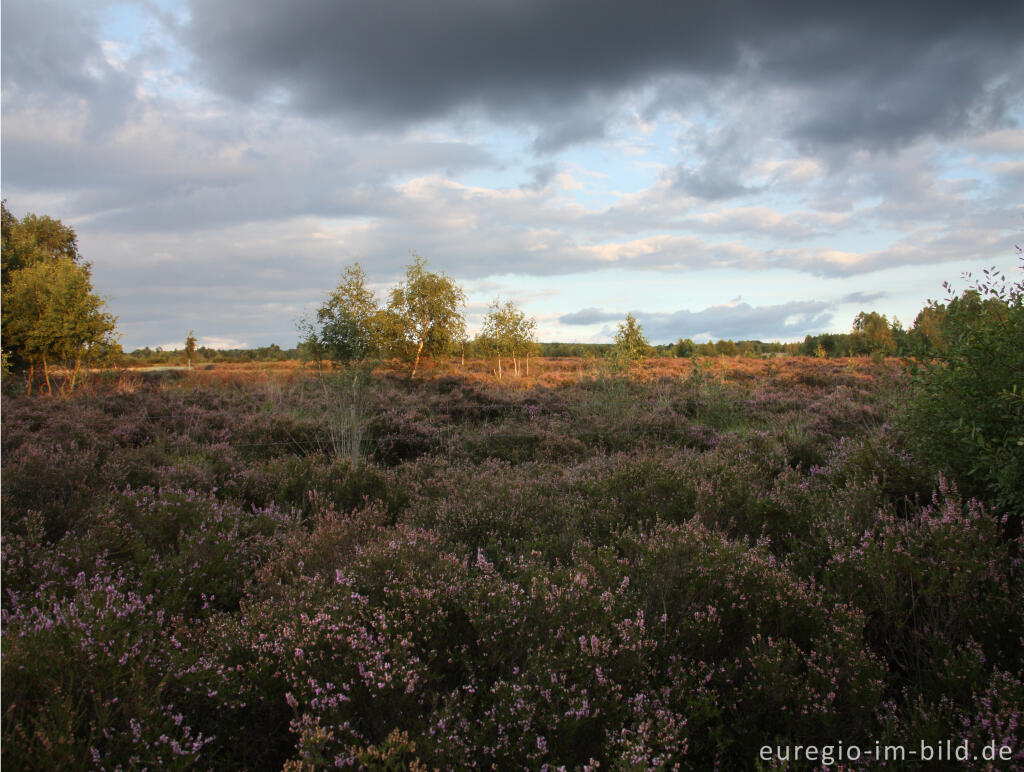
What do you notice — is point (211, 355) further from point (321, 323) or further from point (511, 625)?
point (511, 625)

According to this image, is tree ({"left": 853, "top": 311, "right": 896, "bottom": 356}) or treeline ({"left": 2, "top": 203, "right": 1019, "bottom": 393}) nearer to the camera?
treeline ({"left": 2, "top": 203, "right": 1019, "bottom": 393})

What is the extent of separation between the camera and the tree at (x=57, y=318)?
74.6 ft

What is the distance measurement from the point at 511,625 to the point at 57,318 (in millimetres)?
27299

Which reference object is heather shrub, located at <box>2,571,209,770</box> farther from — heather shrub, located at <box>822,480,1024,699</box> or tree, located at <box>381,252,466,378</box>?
tree, located at <box>381,252,466,378</box>

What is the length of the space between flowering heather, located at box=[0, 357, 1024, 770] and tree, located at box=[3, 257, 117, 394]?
21421 millimetres

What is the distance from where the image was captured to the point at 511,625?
2.84 meters

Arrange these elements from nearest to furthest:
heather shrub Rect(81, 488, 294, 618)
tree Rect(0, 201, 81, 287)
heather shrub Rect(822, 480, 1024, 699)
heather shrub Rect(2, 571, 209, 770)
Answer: heather shrub Rect(2, 571, 209, 770)
heather shrub Rect(822, 480, 1024, 699)
heather shrub Rect(81, 488, 294, 618)
tree Rect(0, 201, 81, 287)

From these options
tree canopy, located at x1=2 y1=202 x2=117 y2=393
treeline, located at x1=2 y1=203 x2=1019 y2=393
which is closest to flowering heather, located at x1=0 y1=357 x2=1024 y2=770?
treeline, located at x1=2 y1=203 x2=1019 y2=393

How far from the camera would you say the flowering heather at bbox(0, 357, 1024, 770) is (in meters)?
2.26

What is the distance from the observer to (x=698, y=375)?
15.1 meters

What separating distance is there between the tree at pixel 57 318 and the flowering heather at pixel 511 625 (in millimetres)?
21421

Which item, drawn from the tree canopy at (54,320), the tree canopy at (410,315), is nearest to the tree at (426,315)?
the tree canopy at (410,315)

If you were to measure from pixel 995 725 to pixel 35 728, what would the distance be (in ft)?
11.9

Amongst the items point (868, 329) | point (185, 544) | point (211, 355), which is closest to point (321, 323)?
point (185, 544)
